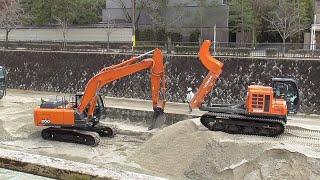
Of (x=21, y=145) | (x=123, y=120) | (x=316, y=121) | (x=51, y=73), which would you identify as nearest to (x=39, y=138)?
(x=21, y=145)

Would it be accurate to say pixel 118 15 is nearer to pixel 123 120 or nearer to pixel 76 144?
pixel 123 120

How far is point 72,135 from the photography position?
14.6 m

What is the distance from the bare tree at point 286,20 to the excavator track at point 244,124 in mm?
18753

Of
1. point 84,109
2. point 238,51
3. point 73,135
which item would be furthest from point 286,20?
point 73,135

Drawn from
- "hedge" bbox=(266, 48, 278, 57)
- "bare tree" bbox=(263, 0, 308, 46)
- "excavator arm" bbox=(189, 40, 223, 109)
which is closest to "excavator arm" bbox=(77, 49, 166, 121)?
"excavator arm" bbox=(189, 40, 223, 109)

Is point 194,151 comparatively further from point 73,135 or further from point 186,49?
point 186,49

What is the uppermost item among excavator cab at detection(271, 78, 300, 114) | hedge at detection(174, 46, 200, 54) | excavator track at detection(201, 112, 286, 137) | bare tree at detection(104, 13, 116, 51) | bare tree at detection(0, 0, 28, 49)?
bare tree at detection(0, 0, 28, 49)

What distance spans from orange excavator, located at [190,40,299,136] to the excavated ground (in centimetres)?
49

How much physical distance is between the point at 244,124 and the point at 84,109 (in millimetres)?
5582

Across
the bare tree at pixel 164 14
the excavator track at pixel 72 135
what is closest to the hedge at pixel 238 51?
the excavator track at pixel 72 135

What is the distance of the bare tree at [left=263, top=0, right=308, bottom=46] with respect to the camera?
31.0 m

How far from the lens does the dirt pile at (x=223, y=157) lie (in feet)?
35.1

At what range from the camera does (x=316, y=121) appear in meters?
18.3

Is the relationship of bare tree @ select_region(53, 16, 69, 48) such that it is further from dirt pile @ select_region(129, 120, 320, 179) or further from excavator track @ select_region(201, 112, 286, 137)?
dirt pile @ select_region(129, 120, 320, 179)
